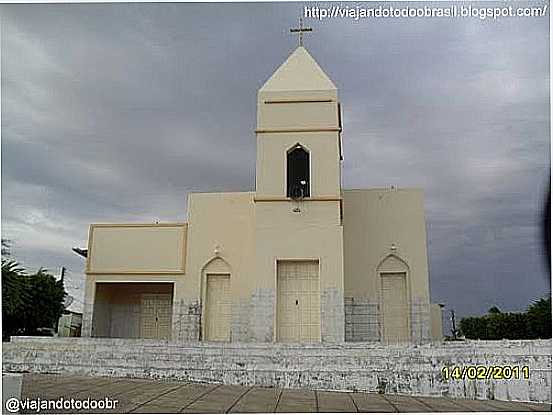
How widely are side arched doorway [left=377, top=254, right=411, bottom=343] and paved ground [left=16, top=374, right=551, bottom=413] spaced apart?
14.9ft

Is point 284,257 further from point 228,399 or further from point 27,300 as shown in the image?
point 228,399

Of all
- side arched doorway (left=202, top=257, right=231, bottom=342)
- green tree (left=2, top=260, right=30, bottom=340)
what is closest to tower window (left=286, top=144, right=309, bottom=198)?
side arched doorway (left=202, top=257, right=231, bottom=342)

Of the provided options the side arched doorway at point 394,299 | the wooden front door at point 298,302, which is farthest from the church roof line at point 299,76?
the side arched doorway at point 394,299

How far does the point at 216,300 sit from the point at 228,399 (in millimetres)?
5772

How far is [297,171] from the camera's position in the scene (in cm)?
1105

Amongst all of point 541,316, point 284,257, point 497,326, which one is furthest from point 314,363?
point 497,326

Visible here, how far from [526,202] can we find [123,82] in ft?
18.7

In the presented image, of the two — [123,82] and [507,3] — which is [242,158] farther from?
[507,3]

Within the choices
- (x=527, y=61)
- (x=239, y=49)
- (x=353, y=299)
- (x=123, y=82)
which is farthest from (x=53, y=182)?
(x=527, y=61)

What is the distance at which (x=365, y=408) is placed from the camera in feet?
19.3

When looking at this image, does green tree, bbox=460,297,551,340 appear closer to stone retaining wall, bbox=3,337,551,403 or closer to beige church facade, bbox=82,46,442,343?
beige church facade, bbox=82,46,442,343

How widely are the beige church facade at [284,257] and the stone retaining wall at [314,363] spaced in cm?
275

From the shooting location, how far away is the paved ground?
5730 mm

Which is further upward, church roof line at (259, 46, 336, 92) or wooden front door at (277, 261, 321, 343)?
church roof line at (259, 46, 336, 92)
